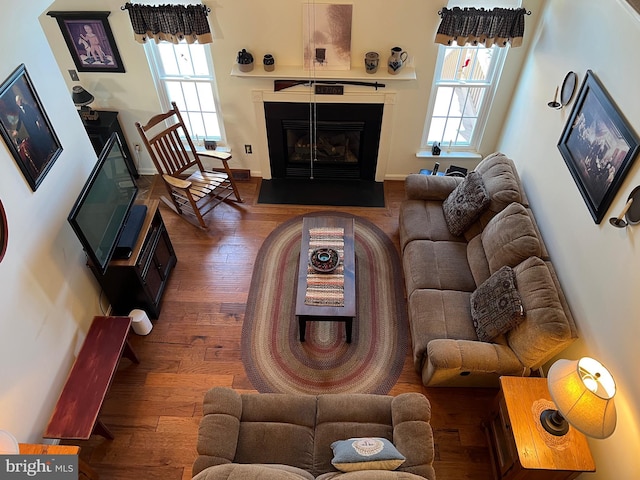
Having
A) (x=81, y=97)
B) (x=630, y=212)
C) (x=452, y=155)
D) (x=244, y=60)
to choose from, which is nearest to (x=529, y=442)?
(x=630, y=212)

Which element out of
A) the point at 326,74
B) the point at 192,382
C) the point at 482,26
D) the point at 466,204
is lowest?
the point at 192,382

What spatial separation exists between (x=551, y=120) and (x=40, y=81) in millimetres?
3988

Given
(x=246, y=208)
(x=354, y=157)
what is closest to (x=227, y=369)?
(x=246, y=208)

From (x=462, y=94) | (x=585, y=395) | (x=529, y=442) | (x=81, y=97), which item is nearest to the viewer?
(x=585, y=395)

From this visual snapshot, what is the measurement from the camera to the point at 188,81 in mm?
4738

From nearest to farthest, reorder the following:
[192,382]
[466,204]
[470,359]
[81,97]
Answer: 1. [470,359]
2. [192,382]
3. [466,204]
4. [81,97]

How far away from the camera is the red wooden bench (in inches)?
115

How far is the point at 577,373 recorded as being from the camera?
7.94 ft

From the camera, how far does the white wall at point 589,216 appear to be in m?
2.60

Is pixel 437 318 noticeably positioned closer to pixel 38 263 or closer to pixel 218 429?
pixel 218 429

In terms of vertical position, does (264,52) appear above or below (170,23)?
below

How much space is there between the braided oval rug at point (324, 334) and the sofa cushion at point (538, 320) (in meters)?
1.01

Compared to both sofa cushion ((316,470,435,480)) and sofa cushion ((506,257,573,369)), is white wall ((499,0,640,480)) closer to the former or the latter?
sofa cushion ((506,257,573,369))

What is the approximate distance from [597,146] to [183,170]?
3879 millimetres
